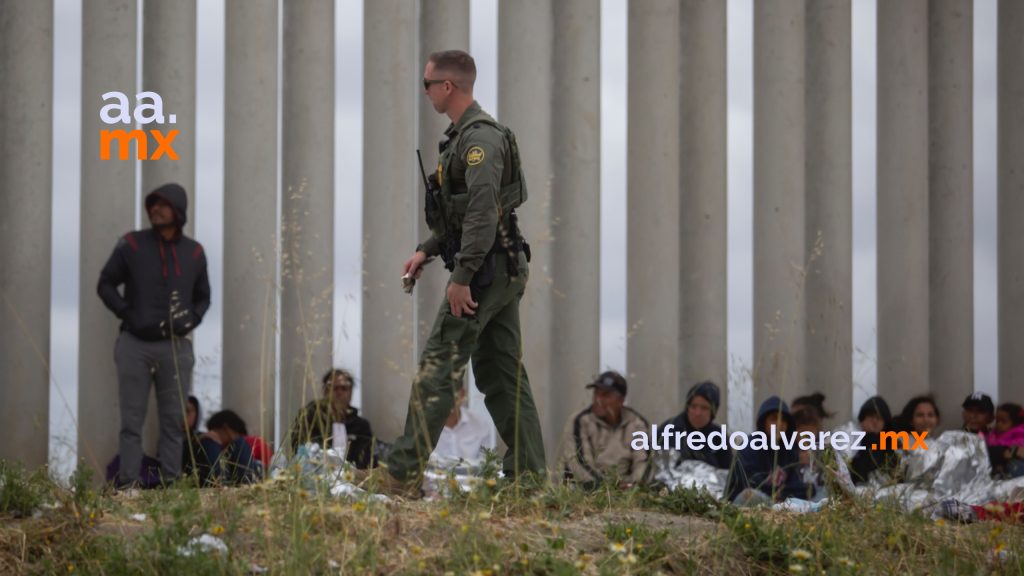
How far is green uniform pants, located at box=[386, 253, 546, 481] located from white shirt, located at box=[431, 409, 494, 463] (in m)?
3.98

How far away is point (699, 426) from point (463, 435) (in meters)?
1.62

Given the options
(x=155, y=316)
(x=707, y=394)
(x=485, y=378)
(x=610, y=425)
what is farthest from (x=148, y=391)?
(x=485, y=378)

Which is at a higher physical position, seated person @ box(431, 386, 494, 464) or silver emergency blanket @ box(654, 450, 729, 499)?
seated person @ box(431, 386, 494, 464)

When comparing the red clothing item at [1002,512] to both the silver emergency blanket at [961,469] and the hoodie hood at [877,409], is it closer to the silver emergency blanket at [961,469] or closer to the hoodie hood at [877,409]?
the silver emergency blanket at [961,469]

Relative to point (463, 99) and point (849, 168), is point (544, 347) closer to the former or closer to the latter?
point (849, 168)

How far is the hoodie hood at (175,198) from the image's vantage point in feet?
34.9

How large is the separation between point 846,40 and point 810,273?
194 centimetres

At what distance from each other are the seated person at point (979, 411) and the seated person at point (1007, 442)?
9cm

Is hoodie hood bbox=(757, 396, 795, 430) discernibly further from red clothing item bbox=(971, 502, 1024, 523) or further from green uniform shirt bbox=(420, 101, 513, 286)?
green uniform shirt bbox=(420, 101, 513, 286)

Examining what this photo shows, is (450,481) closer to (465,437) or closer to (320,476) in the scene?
(320,476)

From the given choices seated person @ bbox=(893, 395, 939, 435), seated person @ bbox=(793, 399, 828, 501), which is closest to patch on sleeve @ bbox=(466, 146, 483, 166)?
seated person @ bbox=(793, 399, 828, 501)

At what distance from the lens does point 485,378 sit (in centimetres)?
677

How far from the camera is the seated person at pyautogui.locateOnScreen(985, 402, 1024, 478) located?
35.6 ft

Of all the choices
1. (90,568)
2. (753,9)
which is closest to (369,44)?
(753,9)
